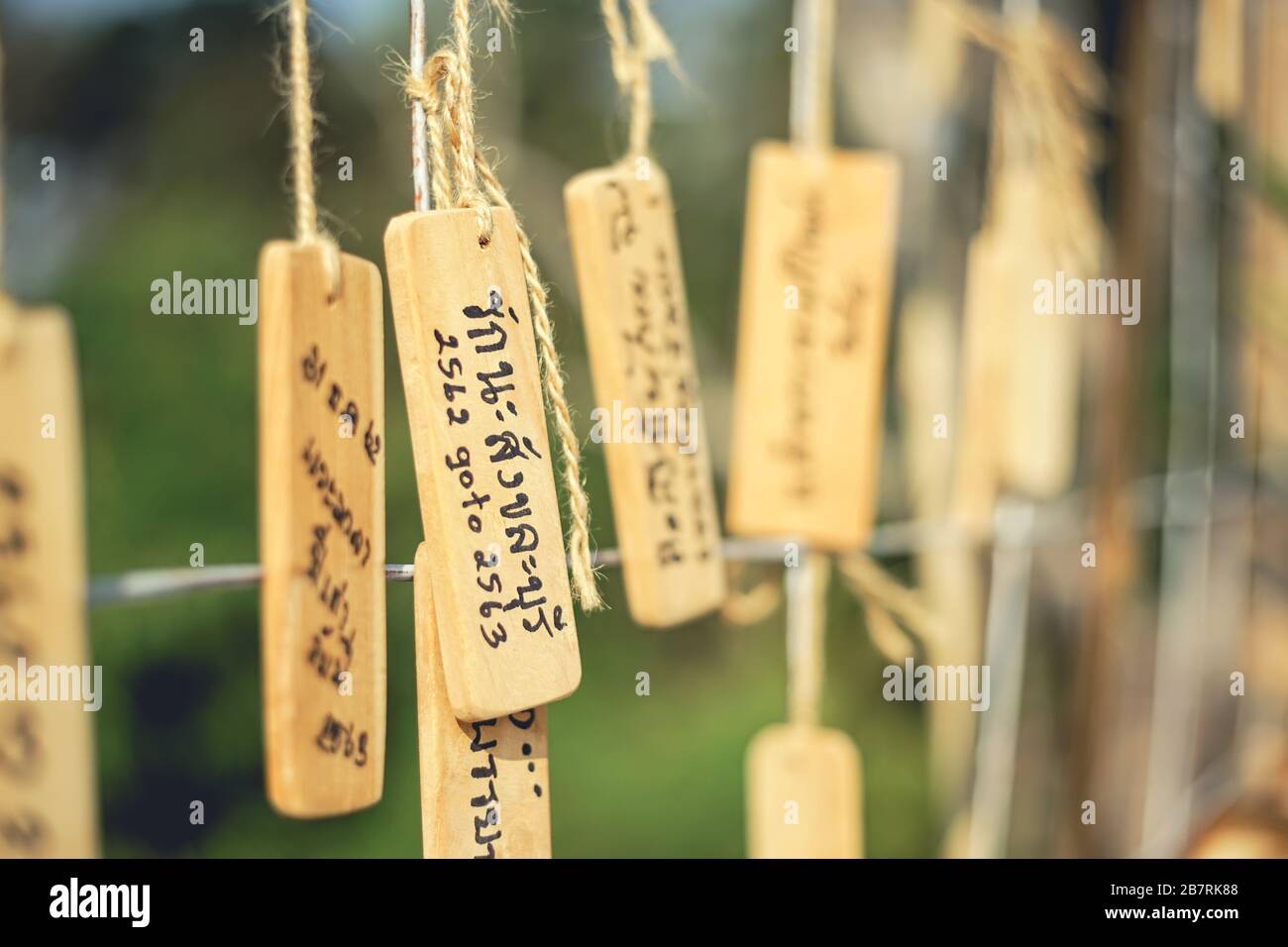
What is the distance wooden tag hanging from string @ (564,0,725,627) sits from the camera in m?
0.48

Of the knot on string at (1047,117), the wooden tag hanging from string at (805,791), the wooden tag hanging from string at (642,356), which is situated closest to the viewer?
the wooden tag hanging from string at (642,356)

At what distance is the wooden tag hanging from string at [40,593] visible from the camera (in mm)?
371

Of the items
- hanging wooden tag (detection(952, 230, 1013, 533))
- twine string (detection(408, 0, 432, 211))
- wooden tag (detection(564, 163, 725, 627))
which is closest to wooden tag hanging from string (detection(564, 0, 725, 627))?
wooden tag (detection(564, 163, 725, 627))

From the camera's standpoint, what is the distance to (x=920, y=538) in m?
0.83

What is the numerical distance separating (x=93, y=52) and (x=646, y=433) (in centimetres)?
141

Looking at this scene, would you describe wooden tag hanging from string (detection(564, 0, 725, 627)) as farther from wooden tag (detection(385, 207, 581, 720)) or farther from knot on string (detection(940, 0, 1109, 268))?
knot on string (detection(940, 0, 1109, 268))

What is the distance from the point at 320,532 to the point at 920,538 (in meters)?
0.55

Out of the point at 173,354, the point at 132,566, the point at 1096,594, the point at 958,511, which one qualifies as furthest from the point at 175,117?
the point at 1096,594

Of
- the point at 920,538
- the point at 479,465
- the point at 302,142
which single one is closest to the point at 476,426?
the point at 479,465

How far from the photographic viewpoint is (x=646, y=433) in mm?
494

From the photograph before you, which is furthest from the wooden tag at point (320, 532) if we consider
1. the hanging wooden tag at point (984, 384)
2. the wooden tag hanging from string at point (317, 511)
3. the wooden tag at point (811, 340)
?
the hanging wooden tag at point (984, 384)

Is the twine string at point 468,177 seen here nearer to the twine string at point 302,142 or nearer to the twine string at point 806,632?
the twine string at point 302,142

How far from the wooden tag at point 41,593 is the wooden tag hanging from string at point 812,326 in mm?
386

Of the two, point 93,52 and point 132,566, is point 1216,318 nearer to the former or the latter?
point 132,566
